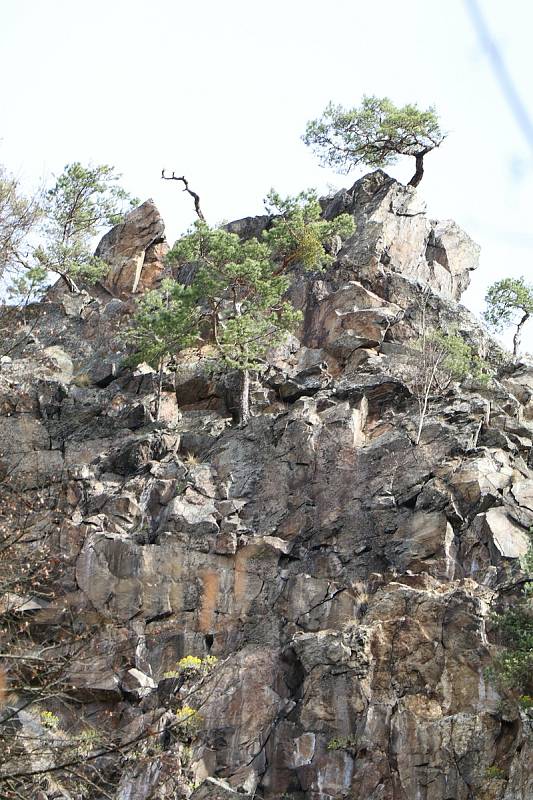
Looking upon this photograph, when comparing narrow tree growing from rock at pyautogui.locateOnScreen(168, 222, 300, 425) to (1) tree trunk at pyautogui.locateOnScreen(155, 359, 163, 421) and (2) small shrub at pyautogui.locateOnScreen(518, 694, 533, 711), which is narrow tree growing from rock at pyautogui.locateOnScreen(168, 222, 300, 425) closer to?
(1) tree trunk at pyautogui.locateOnScreen(155, 359, 163, 421)

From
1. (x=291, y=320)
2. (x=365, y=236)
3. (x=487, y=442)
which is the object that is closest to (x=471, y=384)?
(x=487, y=442)

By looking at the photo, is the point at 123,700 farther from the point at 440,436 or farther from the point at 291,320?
the point at 291,320

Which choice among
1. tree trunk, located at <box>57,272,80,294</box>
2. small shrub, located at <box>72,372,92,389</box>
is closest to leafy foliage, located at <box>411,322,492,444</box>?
small shrub, located at <box>72,372,92,389</box>

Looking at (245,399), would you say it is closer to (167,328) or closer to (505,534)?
(167,328)

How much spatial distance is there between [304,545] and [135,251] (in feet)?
73.8

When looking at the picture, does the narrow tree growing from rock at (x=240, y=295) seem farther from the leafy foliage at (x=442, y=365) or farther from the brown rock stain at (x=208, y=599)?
the brown rock stain at (x=208, y=599)

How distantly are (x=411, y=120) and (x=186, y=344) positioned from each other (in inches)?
632

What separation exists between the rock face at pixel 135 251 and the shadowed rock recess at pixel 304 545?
5412 millimetres

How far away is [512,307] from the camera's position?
4528 centimetres

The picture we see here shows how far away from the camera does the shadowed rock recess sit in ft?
80.3

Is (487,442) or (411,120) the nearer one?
(487,442)

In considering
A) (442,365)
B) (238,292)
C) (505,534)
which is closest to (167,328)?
(238,292)

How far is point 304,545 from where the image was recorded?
30.2 metres

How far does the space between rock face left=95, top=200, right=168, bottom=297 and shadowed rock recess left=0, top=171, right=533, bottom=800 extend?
541 centimetres
